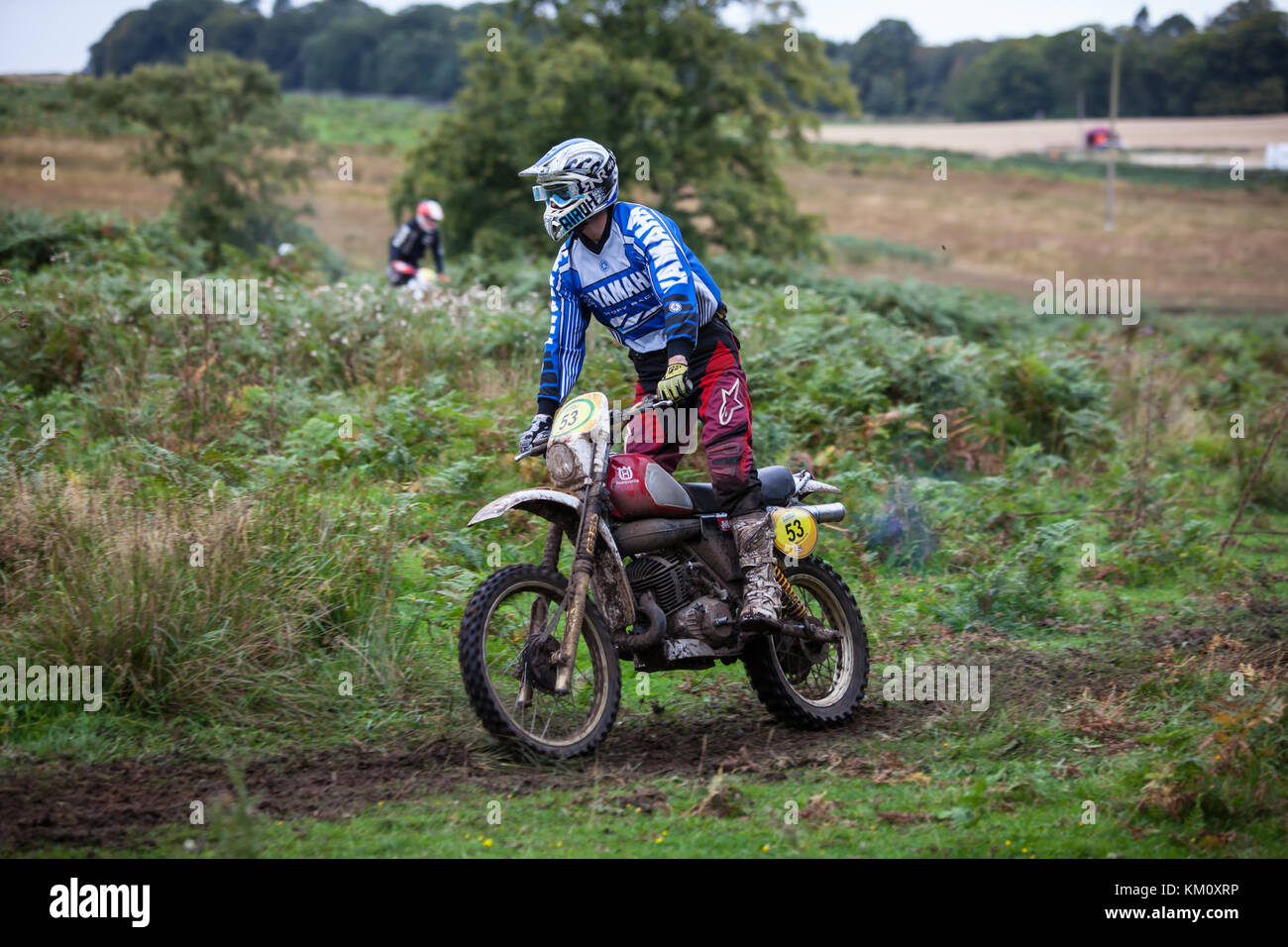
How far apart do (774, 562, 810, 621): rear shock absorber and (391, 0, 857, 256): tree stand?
19524mm

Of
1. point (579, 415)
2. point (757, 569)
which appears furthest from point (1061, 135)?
point (579, 415)

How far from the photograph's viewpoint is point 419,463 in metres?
8.75

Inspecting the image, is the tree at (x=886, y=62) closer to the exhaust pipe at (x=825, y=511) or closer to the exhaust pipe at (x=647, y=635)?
the exhaust pipe at (x=825, y=511)

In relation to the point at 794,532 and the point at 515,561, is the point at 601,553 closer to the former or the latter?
the point at 794,532

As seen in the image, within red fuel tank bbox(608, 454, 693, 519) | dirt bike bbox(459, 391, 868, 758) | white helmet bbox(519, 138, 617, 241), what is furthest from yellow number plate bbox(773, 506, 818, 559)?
white helmet bbox(519, 138, 617, 241)

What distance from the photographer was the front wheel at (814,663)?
229 inches

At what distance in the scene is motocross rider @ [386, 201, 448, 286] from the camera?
1683 cm

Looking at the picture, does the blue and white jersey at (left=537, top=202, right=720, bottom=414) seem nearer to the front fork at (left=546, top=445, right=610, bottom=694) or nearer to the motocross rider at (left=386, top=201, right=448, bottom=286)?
the front fork at (left=546, top=445, right=610, bottom=694)

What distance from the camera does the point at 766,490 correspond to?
5.95 m

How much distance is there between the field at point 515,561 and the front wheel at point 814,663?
0.55 ft

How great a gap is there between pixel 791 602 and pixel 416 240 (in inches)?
496

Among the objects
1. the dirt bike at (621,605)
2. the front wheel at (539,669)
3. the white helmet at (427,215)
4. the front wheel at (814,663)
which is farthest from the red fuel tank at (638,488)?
the white helmet at (427,215)
